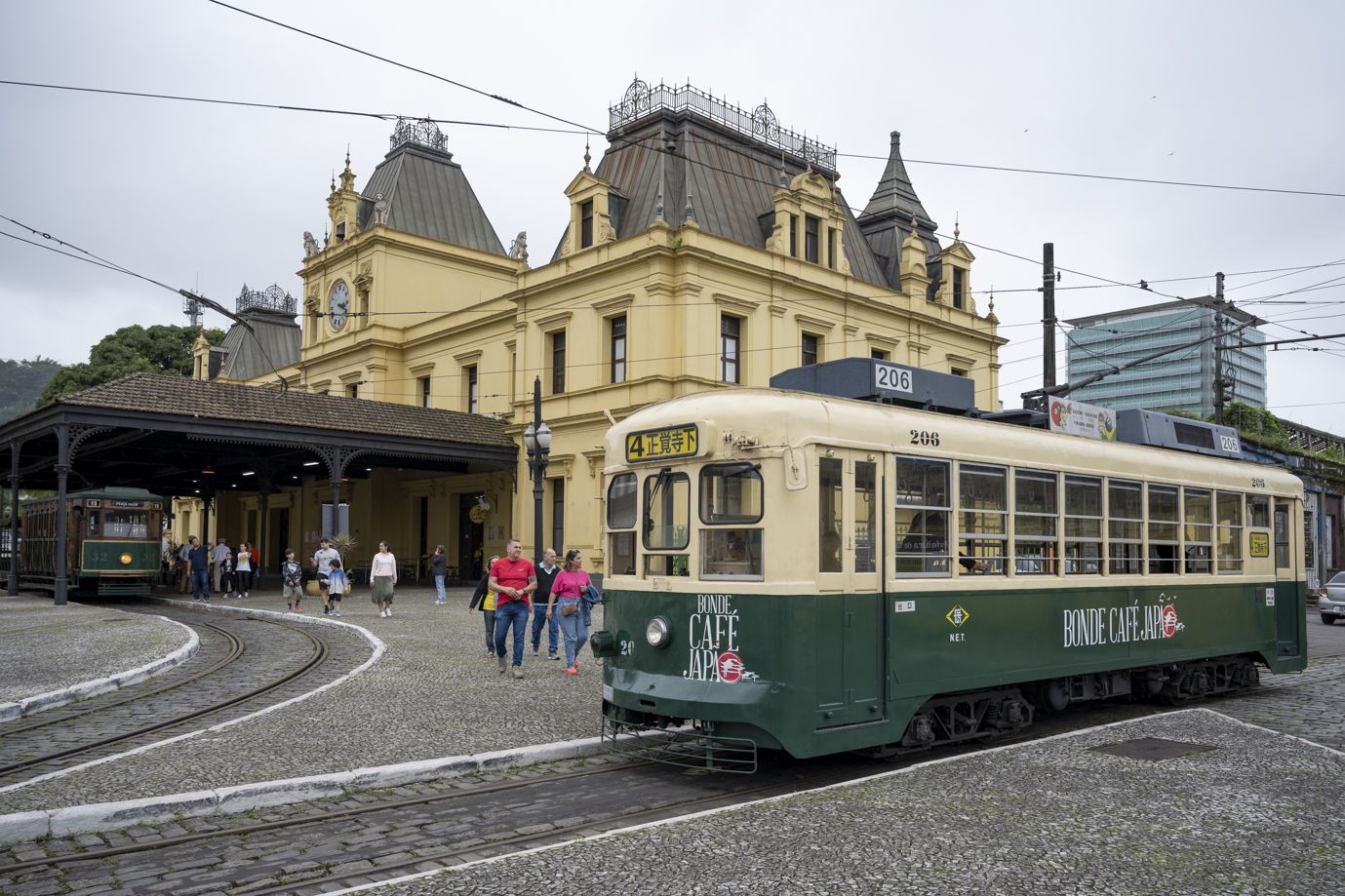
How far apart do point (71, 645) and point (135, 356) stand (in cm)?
5049

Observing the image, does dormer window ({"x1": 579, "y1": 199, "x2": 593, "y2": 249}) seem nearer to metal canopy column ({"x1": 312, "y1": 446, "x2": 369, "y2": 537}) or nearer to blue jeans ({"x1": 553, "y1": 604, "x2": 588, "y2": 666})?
metal canopy column ({"x1": 312, "y1": 446, "x2": 369, "y2": 537})

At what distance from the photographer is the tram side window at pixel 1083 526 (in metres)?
10.3

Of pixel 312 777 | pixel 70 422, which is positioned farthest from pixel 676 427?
pixel 70 422

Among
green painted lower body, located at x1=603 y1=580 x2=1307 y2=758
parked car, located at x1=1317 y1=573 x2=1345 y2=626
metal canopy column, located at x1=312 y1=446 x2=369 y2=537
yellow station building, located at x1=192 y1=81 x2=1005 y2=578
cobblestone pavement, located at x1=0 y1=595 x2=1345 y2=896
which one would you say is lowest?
parked car, located at x1=1317 y1=573 x2=1345 y2=626

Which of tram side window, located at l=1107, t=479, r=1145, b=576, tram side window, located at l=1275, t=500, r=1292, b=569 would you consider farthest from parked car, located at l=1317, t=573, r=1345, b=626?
tram side window, located at l=1107, t=479, r=1145, b=576

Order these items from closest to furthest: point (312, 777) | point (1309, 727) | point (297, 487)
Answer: point (312, 777) → point (1309, 727) → point (297, 487)

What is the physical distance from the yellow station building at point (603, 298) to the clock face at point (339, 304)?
0.30 ft

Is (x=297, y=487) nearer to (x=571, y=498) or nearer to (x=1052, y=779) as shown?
(x=571, y=498)

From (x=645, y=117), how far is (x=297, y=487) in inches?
918

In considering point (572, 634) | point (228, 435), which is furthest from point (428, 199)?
point (572, 634)

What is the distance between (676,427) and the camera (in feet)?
27.8

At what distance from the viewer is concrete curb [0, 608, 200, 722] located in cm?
1048

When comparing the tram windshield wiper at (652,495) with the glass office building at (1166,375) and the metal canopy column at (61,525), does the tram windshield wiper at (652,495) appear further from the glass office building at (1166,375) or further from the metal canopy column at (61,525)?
the glass office building at (1166,375)

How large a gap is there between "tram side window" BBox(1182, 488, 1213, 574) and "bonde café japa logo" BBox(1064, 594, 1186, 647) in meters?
0.67
